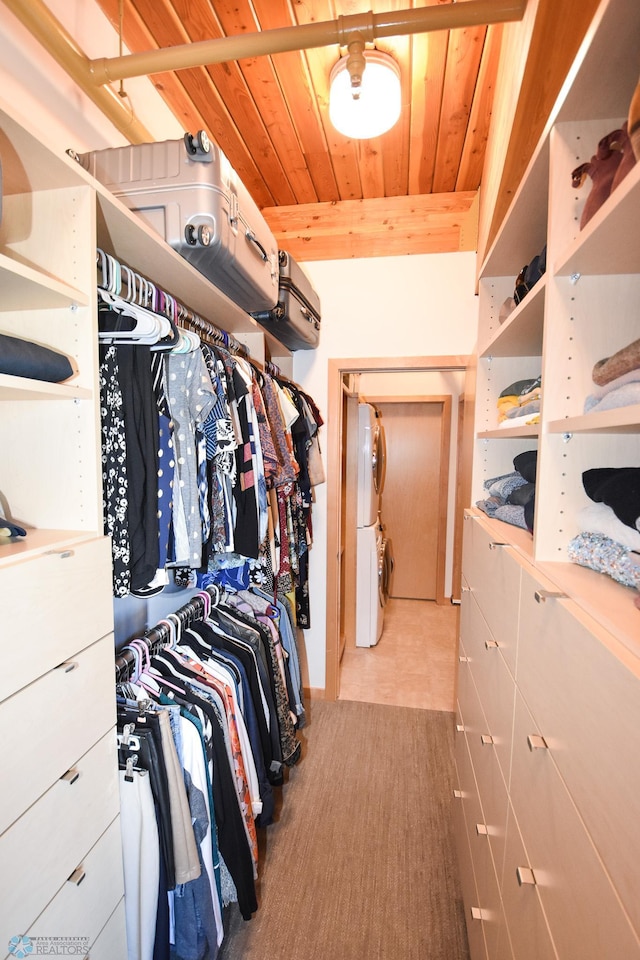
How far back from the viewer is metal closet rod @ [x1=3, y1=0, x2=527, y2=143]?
113 centimetres

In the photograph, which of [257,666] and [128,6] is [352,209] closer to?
[128,6]

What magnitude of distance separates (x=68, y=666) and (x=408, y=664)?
275cm

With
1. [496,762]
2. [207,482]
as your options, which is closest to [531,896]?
[496,762]

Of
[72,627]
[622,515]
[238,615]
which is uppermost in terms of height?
[622,515]

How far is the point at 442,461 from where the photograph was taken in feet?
13.9

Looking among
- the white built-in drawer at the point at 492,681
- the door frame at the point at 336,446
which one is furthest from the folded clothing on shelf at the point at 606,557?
the door frame at the point at 336,446

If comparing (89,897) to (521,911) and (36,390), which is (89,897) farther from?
(36,390)

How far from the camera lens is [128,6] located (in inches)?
55.7

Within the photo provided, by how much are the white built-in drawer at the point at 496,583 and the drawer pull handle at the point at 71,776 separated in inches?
38.0

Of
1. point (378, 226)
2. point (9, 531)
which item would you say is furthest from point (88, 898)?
point (378, 226)

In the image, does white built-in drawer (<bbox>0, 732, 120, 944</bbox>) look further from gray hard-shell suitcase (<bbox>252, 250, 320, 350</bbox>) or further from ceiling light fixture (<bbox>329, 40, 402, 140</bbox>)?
ceiling light fixture (<bbox>329, 40, 402, 140</bbox>)

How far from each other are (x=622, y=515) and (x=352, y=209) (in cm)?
249

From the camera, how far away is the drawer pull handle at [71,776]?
0.84m

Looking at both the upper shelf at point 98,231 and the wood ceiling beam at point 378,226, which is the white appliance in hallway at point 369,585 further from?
the upper shelf at point 98,231
